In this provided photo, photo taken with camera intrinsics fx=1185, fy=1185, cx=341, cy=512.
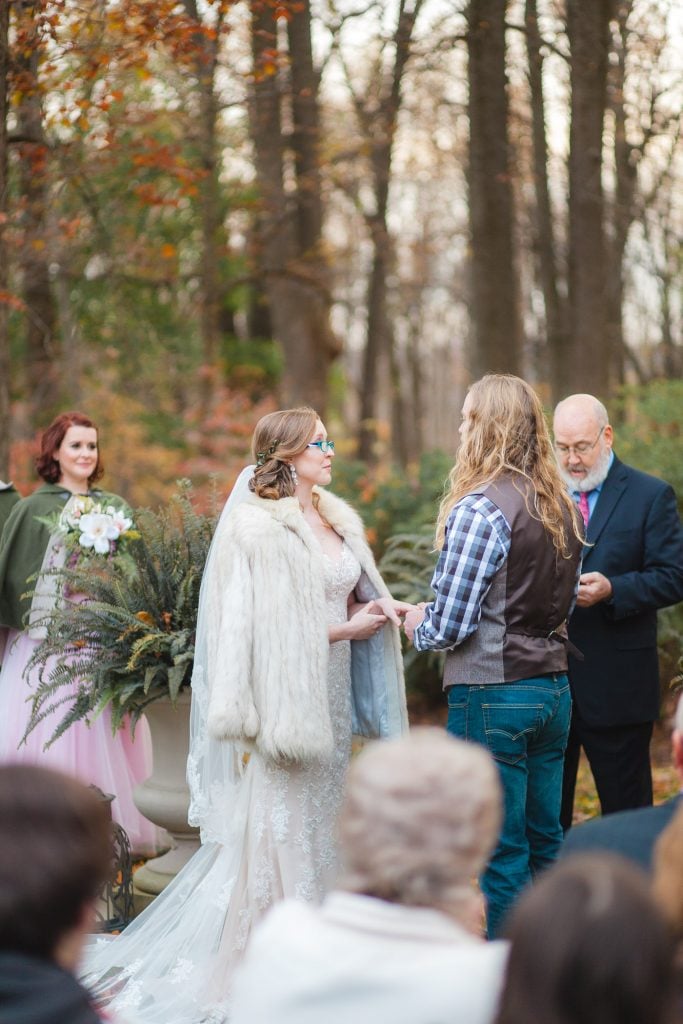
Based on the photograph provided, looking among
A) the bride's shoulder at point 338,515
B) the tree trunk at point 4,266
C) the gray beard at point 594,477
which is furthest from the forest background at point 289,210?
the gray beard at point 594,477

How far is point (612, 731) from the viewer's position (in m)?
5.37

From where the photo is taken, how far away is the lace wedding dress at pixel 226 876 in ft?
15.5

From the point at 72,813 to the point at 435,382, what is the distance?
1820 inches

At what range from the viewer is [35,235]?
Answer: 12.4 meters

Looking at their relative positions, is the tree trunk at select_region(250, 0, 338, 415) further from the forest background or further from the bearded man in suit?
the bearded man in suit

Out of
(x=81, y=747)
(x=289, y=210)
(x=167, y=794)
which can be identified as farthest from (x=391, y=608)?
→ (x=289, y=210)

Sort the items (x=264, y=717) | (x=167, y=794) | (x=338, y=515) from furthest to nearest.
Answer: (x=167, y=794) < (x=338, y=515) < (x=264, y=717)

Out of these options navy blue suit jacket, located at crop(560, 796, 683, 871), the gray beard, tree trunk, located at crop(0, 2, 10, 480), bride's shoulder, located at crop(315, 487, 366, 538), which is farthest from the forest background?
navy blue suit jacket, located at crop(560, 796, 683, 871)

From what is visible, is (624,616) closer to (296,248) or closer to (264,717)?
(264,717)

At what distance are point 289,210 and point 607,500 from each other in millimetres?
10976

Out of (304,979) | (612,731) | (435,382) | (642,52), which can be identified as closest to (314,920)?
(304,979)

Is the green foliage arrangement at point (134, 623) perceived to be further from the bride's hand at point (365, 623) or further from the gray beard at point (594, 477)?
the gray beard at point (594, 477)

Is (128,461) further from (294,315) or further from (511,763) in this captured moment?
(511,763)

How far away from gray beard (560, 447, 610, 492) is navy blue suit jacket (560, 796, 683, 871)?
2683 millimetres
